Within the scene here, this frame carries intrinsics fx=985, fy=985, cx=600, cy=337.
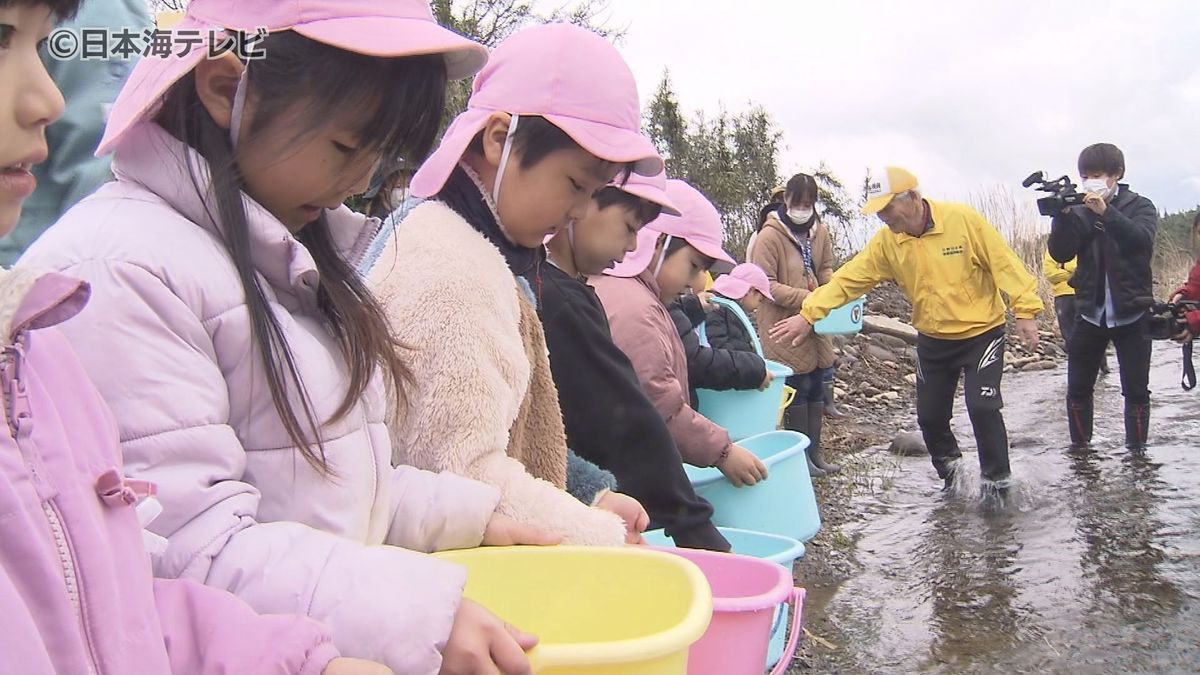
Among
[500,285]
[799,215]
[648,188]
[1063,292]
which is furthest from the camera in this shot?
[1063,292]

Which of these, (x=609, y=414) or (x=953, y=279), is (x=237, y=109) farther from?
(x=953, y=279)

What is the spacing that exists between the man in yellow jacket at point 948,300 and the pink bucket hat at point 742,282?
30 centimetres

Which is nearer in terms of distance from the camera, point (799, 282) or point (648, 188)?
point (648, 188)

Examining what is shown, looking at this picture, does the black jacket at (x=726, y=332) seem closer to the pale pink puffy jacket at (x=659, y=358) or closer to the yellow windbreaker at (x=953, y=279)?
the yellow windbreaker at (x=953, y=279)

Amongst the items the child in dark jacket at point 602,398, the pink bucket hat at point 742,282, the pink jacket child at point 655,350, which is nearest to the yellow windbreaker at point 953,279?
the pink bucket hat at point 742,282

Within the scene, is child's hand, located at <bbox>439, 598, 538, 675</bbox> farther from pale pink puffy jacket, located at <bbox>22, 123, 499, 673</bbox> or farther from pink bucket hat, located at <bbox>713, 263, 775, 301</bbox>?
pink bucket hat, located at <bbox>713, 263, 775, 301</bbox>

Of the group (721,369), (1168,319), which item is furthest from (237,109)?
(1168,319)

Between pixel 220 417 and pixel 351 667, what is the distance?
0.30 meters

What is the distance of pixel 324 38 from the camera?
1139mm

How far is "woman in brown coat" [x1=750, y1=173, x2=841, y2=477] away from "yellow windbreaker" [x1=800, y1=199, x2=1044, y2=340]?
37cm

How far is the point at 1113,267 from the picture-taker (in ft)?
18.9

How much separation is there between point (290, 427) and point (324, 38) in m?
0.45

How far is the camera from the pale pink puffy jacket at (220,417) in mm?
899

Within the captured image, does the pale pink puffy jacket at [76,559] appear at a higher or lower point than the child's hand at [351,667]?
higher
